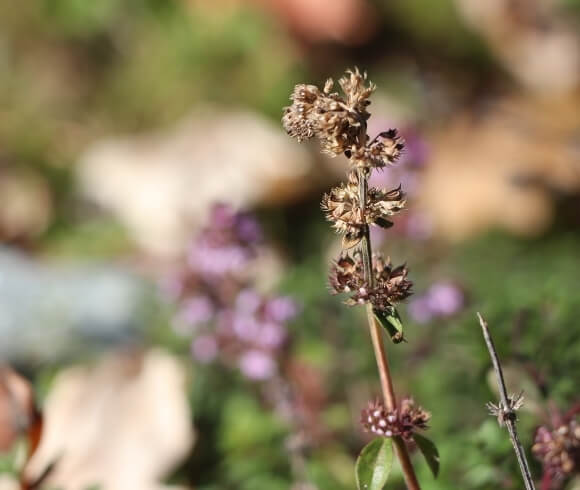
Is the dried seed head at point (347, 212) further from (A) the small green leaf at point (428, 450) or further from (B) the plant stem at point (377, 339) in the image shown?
(A) the small green leaf at point (428, 450)

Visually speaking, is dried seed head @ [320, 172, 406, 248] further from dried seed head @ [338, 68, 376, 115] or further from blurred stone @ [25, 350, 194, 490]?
blurred stone @ [25, 350, 194, 490]

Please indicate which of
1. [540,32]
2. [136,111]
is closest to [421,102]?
[540,32]

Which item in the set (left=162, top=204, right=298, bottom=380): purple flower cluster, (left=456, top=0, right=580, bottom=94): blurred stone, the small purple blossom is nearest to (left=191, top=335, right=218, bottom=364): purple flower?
(left=162, top=204, right=298, bottom=380): purple flower cluster

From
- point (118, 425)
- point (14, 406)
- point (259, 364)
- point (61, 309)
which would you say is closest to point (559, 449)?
point (259, 364)

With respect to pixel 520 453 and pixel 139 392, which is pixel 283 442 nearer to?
pixel 139 392

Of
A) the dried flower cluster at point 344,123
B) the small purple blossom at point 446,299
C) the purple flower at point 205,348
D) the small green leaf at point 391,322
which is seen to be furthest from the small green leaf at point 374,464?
the purple flower at point 205,348

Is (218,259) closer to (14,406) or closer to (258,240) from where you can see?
(258,240)
